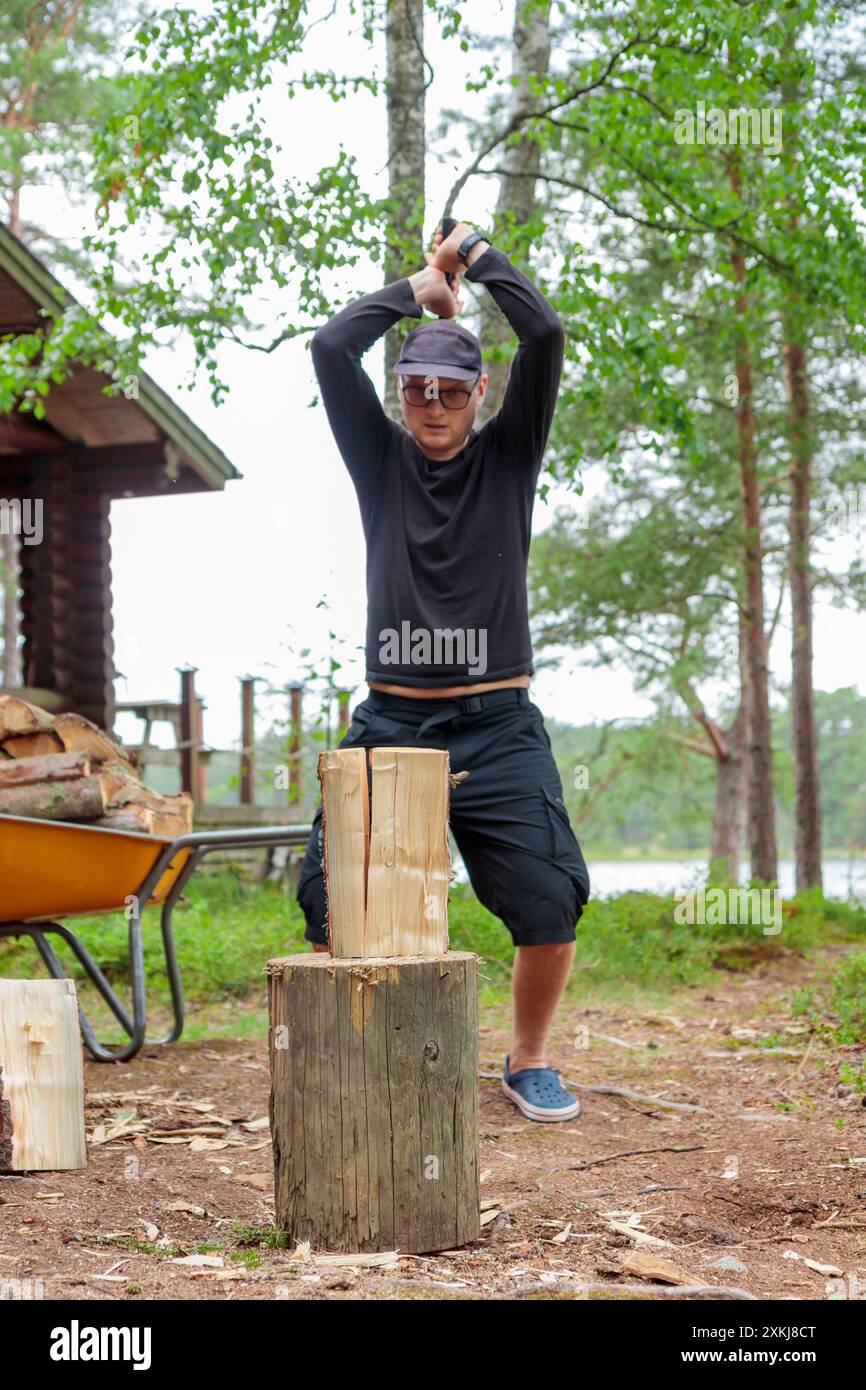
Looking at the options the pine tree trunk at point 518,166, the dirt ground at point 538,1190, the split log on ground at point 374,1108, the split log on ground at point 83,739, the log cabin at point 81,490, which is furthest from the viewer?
the log cabin at point 81,490

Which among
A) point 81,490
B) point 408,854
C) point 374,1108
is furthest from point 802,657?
point 374,1108

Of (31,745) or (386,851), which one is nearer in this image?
(386,851)

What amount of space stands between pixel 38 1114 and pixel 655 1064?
2.58 metres

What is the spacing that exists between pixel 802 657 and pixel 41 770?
1015cm

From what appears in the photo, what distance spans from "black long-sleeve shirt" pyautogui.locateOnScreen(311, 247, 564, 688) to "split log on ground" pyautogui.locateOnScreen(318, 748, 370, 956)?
751mm

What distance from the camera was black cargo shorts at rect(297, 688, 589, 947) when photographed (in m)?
3.39

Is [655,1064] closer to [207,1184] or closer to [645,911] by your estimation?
[207,1184]

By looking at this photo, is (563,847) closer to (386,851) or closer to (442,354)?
(386,851)

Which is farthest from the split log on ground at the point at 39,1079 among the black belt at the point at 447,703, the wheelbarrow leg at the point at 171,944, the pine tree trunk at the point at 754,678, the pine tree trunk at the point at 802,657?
the pine tree trunk at the point at 802,657

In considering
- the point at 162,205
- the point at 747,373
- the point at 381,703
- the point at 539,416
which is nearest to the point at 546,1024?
the point at 381,703

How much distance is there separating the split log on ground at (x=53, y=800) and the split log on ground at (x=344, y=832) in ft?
5.54

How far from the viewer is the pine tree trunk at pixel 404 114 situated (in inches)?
271

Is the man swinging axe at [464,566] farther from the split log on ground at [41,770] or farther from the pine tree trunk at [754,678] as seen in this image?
the pine tree trunk at [754,678]

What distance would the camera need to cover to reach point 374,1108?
2.43 m
